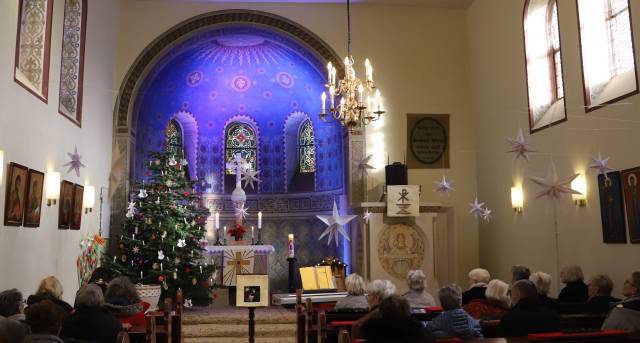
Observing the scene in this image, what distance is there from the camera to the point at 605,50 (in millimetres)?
8688

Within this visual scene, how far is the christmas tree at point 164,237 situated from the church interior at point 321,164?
42 millimetres

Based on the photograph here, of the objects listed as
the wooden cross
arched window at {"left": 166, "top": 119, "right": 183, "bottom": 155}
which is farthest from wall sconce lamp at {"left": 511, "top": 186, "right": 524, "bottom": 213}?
arched window at {"left": 166, "top": 119, "right": 183, "bottom": 155}

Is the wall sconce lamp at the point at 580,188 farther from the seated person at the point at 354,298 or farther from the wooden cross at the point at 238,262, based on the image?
the wooden cross at the point at 238,262

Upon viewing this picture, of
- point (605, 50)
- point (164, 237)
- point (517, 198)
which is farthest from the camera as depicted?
point (164, 237)

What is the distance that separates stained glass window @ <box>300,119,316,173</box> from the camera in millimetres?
16078

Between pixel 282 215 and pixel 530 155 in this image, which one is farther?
pixel 282 215

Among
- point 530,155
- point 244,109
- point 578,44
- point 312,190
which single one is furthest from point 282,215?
point 578,44

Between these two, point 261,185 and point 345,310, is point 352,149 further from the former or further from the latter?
point 345,310

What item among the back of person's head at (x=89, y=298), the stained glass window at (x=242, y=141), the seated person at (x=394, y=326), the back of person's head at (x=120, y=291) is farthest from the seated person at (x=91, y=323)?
the stained glass window at (x=242, y=141)

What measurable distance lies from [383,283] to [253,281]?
1616mm

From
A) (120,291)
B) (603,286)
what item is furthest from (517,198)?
(120,291)

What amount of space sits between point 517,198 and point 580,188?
1950 millimetres

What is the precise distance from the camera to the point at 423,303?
6414 mm

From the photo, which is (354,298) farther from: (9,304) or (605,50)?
(605,50)
